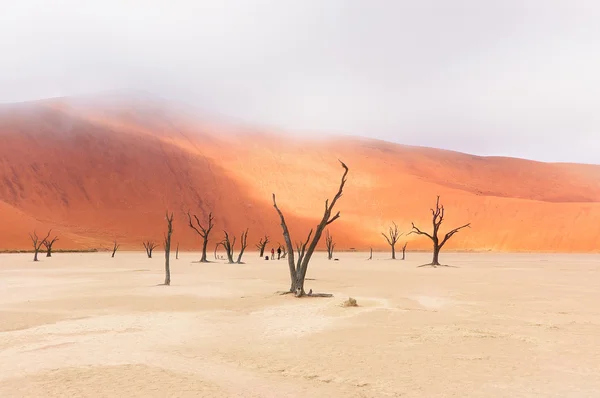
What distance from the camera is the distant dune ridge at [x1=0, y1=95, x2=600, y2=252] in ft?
237

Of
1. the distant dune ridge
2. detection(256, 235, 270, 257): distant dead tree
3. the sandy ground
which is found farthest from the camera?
the distant dune ridge

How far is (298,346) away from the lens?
889 centimetres

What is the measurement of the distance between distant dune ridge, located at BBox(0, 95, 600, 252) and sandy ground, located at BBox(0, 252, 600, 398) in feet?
172

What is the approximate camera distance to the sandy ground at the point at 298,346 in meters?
6.38

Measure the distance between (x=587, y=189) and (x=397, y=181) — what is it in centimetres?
5793

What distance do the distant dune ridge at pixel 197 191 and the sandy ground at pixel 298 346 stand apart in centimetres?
5253

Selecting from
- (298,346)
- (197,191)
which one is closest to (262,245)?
(197,191)

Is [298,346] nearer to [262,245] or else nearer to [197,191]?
[262,245]

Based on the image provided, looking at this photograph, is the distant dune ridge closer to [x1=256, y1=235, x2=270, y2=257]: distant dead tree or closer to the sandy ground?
[x1=256, y1=235, x2=270, y2=257]: distant dead tree

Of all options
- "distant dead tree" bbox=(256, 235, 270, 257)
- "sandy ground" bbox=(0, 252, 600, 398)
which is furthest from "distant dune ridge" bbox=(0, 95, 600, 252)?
"sandy ground" bbox=(0, 252, 600, 398)

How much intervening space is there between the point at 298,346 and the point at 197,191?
252 feet

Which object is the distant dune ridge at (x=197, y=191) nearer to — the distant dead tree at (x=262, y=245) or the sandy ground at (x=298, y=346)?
the distant dead tree at (x=262, y=245)

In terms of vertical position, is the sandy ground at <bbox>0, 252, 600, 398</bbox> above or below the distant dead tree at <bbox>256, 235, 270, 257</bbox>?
below

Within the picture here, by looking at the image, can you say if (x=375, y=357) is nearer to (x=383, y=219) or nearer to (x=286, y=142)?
(x=383, y=219)
